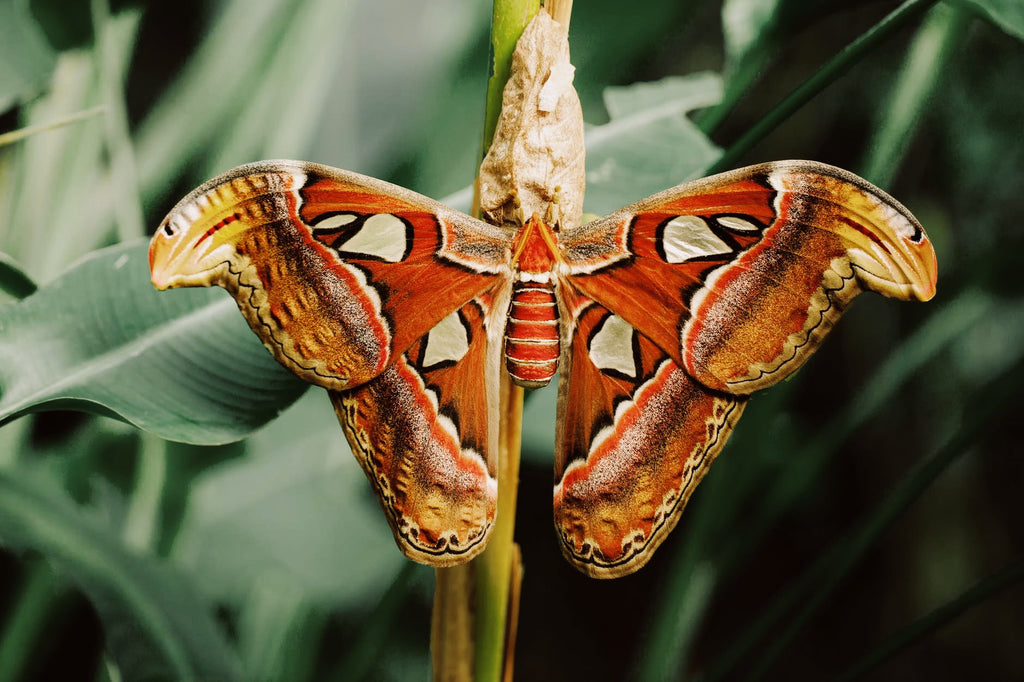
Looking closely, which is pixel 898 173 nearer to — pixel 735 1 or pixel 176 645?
pixel 735 1

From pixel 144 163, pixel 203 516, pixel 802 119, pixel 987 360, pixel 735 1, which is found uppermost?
pixel 735 1

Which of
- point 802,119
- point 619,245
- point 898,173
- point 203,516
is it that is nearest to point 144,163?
point 203,516

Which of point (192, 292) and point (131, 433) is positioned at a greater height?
point (192, 292)

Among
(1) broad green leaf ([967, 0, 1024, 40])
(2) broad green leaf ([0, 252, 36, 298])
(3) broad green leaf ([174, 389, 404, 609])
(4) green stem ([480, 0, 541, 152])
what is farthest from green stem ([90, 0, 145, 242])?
(1) broad green leaf ([967, 0, 1024, 40])

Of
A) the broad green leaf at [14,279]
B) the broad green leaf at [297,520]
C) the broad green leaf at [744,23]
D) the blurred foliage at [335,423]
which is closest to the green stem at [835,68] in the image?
the blurred foliage at [335,423]

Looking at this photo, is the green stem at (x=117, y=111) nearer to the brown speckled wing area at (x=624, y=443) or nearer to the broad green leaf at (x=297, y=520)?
the broad green leaf at (x=297, y=520)

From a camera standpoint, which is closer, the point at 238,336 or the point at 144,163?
the point at 238,336
